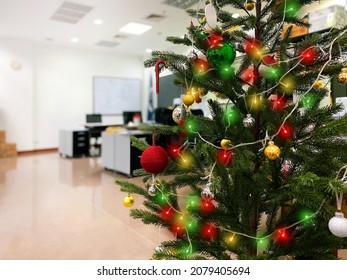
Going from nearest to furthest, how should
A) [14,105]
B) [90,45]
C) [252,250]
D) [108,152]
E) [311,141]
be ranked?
1. [311,141]
2. [252,250]
3. [108,152]
4. [14,105]
5. [90,45]

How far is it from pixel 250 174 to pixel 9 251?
7.48ft

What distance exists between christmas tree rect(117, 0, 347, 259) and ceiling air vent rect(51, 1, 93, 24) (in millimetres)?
4893

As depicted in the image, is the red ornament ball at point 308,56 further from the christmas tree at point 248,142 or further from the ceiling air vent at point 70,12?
the ceiling air vent at point 70,12

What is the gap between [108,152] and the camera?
5781 millimetres

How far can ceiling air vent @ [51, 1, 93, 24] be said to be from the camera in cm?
519

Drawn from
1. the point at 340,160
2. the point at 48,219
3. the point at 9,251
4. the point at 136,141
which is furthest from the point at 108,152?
the point at 340,160

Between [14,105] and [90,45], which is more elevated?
[90,45]

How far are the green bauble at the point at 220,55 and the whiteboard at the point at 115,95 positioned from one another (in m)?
Answer: 8.88

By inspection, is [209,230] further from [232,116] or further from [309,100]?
[309,100]

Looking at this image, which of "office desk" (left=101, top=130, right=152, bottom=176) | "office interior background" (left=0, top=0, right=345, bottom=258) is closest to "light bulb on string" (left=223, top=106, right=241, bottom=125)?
"office interior background" (left=0, top=0, right=345, bottom=258)

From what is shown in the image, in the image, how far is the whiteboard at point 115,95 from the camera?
30.7 feet

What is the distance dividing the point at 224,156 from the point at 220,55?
33cm

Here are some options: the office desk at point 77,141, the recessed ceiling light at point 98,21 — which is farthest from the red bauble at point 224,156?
the office desk at point 77,141
